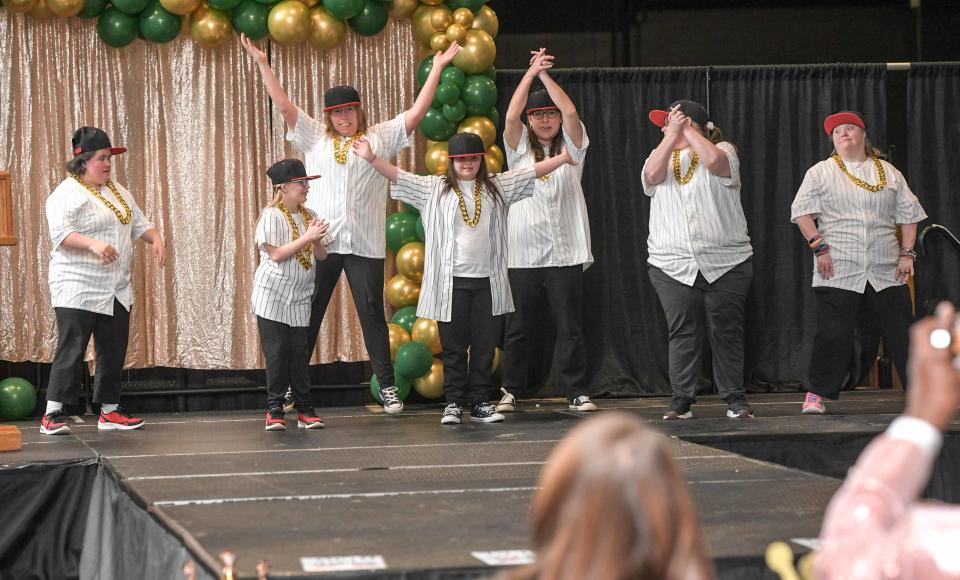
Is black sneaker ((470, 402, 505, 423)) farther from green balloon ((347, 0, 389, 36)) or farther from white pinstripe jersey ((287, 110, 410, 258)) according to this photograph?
green balloon ((347, 0, 389, 36))

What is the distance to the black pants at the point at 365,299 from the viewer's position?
650 centimetres

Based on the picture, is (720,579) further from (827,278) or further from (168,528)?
(827,278)

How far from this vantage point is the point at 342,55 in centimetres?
747

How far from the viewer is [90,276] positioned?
239 inches

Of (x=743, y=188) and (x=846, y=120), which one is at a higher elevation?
(x=846, y=120)

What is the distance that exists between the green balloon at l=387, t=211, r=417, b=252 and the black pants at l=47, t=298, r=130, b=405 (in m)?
1.64

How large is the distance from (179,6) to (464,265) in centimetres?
235

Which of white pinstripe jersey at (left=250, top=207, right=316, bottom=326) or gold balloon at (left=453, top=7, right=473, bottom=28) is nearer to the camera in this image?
white pinstripe jersey at (left=250, top=207, right=316, bottom=326)

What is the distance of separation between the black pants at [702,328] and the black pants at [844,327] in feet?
1.40

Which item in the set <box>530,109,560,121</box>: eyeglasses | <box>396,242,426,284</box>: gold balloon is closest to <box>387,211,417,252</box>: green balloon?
<box>396,242,426,284</box>: gold balloon

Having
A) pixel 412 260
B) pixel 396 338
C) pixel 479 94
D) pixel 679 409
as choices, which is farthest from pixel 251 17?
pixel 679 409

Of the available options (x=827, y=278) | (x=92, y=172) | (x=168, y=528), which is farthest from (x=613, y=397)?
(x=168, y=528)

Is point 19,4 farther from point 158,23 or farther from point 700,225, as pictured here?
point 700,225

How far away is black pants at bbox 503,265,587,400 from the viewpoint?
23.0ft
